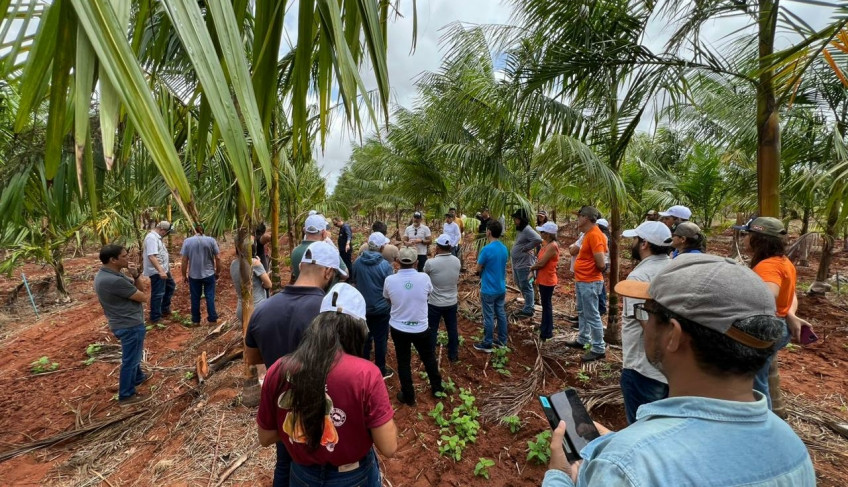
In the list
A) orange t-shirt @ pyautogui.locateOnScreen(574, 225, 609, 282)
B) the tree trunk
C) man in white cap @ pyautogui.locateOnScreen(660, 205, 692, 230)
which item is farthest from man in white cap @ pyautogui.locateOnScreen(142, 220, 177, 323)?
the tree trunk

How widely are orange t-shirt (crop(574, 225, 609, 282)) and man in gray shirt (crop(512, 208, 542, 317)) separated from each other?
3.70ft

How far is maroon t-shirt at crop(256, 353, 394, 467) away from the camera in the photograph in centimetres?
155

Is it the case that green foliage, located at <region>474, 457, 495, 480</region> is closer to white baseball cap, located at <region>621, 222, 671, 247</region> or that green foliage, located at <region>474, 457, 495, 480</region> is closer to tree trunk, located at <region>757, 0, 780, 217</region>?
white baseball cap, located at <region>621, 222, 671, 247</region>

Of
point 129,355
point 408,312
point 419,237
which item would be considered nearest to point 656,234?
point 408,312

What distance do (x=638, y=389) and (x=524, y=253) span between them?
375 cm

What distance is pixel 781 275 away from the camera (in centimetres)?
255

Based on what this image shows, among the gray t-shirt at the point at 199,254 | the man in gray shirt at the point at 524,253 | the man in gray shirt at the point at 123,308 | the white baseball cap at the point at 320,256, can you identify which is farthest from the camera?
the gray t-shirt at the point at 199,254

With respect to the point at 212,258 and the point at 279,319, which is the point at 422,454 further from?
the point at 212,258

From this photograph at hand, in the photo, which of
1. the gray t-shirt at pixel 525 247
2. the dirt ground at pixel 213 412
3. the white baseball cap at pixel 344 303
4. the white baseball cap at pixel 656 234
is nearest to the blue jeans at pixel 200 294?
the dirt ground at pixel 213 412

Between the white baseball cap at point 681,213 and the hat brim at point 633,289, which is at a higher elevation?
the white baseball cap at point 681,213

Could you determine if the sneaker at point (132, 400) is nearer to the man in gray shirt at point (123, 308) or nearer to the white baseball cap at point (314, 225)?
the man in gray shirt at point (123, 308)

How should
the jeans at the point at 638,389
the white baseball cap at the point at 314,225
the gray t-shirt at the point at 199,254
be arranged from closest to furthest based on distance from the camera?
the jeans at the point at 638,389
the white baseball cap at the point at 314,225
the gray t-shirt at the point at 199,254

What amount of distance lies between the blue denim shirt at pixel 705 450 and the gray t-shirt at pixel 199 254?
6885 millimetres

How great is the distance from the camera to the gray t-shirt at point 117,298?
3.88 m
